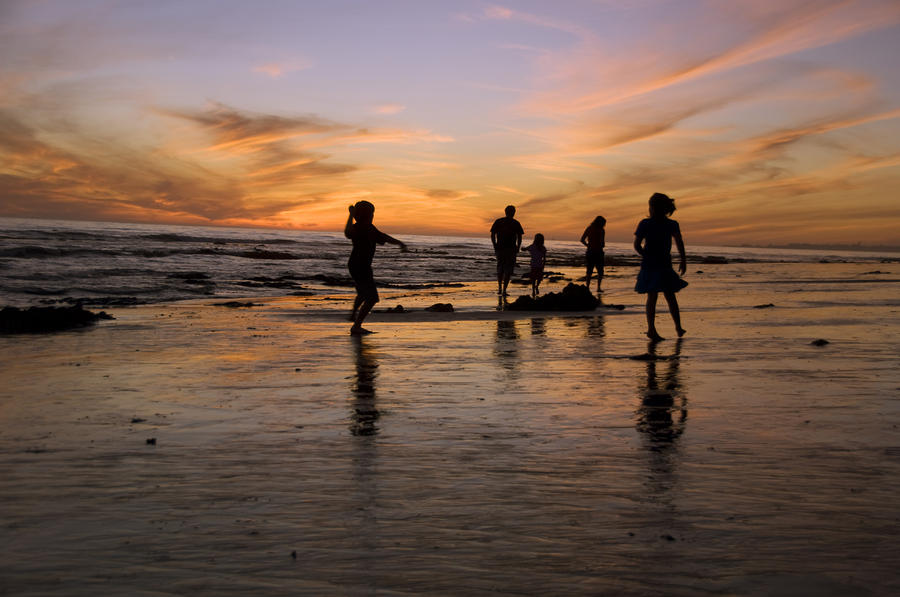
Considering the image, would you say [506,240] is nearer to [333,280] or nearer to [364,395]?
[333,280]

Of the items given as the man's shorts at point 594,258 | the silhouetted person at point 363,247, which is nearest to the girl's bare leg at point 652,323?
the silhouetted person at point 363,247

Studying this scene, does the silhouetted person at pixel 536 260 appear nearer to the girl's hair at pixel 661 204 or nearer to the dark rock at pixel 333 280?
the dark rock at pixel 333 280

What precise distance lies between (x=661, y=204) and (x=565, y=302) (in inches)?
166

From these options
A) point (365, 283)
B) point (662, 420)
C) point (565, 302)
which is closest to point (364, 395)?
point (662, 420)

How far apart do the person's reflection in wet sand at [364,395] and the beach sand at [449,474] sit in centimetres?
4

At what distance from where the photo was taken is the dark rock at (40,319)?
32.2 feet

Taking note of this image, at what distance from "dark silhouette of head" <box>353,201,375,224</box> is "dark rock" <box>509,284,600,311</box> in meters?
4.13

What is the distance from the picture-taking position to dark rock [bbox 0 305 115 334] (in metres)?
9.80

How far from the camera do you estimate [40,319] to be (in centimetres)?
1008

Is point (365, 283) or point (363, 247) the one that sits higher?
point (363, 247)

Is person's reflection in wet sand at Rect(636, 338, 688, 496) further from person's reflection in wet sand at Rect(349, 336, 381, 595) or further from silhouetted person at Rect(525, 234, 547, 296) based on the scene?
silhouetted person at Rect(525, 234, 547, 296)

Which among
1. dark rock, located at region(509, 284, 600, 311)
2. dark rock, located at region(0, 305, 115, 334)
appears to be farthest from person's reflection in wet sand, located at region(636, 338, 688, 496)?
dark rock, located at region(0, 305, 115, 334)

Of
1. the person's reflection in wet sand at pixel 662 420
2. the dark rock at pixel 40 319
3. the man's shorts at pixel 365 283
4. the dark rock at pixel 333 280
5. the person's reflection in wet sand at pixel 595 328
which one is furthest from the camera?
the dark rock at pixel 333 280

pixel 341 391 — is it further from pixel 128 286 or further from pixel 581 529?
pixel 128 286
